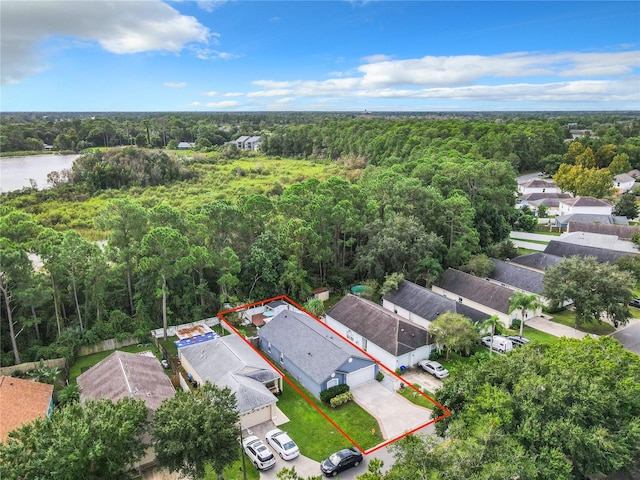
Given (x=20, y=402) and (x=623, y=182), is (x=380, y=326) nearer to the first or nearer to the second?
(x=20, y=402)

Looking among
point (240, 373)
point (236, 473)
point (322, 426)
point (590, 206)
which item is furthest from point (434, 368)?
point (590, 206)

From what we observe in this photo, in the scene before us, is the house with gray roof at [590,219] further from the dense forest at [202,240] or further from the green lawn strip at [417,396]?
the green lawn strip at [417,396]

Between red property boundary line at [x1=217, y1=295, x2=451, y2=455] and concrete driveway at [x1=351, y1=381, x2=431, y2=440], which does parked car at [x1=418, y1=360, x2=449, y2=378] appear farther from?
concrete driveway at [x1=351, y1=381, x2=431, y2=440]

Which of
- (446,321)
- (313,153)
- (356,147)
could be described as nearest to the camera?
(446,321)

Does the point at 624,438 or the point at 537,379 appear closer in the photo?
the point at 624,438

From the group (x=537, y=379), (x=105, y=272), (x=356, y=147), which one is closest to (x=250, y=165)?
(x=356, y=147)

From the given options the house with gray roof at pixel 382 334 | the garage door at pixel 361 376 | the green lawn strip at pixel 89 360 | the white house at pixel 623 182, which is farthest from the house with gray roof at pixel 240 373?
the white house at pixel 623 182

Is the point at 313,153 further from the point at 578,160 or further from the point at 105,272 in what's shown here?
the point at 105,272

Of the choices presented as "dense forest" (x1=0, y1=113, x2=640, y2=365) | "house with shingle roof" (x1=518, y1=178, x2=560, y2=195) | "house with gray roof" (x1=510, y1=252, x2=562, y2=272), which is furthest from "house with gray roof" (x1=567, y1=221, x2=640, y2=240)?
"house with shingle roof" (x1=518, y1=178, x2=560, y2=195)
